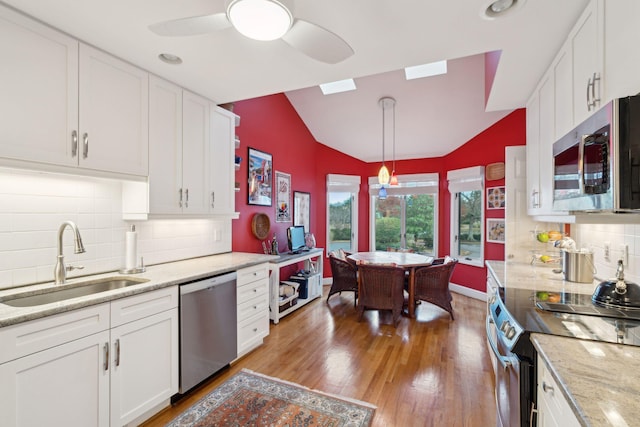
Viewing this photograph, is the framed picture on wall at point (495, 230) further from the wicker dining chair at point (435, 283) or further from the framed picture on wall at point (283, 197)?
the framed picture on wall at point (283, 197)

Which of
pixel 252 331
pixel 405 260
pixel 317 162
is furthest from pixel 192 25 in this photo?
pixel 317 162

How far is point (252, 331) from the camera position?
2789mm

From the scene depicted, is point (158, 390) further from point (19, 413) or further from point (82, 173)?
point (82, 173)

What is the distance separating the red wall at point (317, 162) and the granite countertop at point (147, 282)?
0.80 meters

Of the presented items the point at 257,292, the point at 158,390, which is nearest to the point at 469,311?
the point at 257,292

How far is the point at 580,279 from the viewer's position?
6.56 feet

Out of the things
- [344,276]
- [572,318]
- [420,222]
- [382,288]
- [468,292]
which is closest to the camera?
[572,318]

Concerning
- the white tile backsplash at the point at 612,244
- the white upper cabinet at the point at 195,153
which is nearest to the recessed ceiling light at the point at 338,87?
the white upper cabinet at the point at 195,153

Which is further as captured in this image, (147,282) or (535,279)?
(535,279)

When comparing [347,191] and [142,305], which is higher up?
[347,191]

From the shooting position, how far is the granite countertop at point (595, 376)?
2.33 feet

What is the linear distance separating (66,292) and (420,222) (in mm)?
5133

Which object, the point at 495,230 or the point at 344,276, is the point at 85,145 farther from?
the point at 495,230

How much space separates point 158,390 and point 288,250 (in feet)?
8.87
